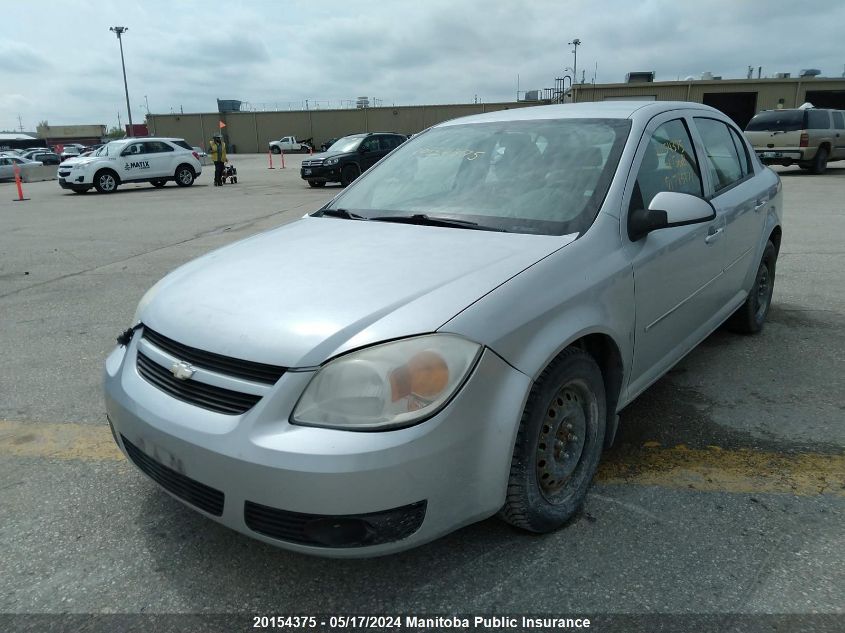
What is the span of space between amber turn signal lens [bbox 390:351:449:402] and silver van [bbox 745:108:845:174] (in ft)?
62.5

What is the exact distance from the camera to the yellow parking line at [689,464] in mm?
2668

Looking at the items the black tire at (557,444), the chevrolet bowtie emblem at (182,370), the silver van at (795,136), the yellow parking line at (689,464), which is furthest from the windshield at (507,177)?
the silver van at (795,136)

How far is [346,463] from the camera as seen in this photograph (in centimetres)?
174

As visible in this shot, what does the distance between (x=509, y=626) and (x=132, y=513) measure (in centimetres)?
157

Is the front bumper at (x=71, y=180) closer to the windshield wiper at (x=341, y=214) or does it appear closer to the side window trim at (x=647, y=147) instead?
the windshield wiper at (x=341, y=214)

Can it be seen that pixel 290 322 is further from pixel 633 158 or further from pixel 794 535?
pixel 794 535

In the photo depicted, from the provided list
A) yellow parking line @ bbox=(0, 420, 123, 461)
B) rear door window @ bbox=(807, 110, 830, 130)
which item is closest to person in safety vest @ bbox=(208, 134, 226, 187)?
rear door window @ bbox=(807, 110, 830, 130)

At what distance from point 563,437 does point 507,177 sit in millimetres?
1274

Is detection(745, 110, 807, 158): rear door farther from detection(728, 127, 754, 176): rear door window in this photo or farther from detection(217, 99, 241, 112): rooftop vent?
detection(217, 99, 241, 112): rooftop vent

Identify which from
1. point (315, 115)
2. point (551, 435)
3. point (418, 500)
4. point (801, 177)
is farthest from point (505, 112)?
point (315, 115)

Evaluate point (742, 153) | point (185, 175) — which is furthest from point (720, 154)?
point (185, 175)

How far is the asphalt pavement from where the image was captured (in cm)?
204

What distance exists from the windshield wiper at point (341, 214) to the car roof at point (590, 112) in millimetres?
935

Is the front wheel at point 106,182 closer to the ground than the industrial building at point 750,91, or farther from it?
closer to the ground
